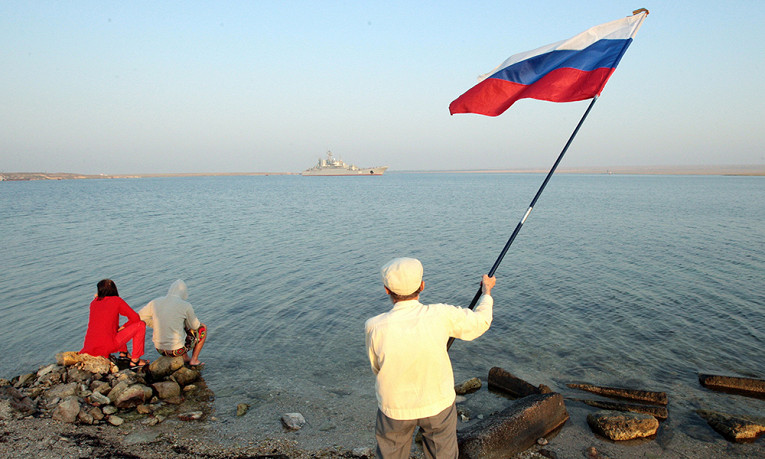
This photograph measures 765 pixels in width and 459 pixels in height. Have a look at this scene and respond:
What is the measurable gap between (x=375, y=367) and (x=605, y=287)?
47.2ft

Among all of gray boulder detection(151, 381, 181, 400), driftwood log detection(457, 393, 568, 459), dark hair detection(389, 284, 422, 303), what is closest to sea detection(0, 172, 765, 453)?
gray boulder detection(151, 381, 181, 400)

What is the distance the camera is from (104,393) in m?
7.08

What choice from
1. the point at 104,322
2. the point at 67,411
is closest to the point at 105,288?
the point at 104,322

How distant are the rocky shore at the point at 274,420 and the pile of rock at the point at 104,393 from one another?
2 cm

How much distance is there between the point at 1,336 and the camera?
1102cm

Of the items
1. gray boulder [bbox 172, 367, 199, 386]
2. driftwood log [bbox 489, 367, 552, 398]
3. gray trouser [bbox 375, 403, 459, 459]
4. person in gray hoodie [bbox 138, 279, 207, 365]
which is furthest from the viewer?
person in gray hoodie [bbox 138, 279, 207, 365]

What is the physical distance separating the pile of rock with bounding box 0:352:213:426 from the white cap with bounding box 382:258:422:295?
5228mm

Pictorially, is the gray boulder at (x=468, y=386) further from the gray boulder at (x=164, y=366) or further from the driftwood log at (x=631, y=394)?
the gray boulder at (x=164, y=366)

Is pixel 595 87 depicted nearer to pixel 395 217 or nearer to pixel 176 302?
pixel 176 302

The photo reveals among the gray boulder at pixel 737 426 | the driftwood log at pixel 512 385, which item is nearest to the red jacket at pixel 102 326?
the driftwood log at pixel 512 385

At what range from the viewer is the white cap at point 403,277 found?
10.7 ft

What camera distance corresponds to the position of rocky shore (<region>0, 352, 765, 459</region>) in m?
5.78

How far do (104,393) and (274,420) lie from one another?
264 cm

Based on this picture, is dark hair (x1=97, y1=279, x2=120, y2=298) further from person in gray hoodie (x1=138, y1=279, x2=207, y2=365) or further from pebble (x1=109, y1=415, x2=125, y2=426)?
pebble (x1=109, y1=415, x2=125, y2=426)
